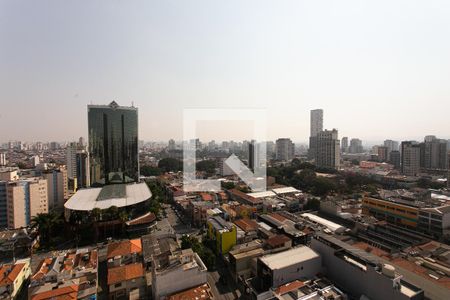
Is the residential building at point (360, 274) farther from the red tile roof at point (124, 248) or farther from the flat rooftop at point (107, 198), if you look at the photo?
the flat rooftop at point (107, 198)

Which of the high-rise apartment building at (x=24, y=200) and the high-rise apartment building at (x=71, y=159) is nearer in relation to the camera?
the high-rise apartment building at (x=24, y=200)

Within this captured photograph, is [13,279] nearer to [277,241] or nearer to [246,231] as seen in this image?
[246,231]

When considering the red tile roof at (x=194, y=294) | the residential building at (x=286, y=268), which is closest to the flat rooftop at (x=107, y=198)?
the red tile roof at (x=194, y=294)

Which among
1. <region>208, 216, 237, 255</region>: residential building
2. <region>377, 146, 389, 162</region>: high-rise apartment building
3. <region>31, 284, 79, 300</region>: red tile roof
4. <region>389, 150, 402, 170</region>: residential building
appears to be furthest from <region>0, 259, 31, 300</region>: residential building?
<region>377, 146, 389, 162</region>: high-rise apartment building

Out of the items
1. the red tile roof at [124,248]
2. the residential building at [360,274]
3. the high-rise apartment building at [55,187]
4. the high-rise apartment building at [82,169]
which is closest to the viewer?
the residential building at [360,274]

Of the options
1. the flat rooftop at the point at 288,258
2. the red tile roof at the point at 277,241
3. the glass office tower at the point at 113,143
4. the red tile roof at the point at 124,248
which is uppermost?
the glass office tower at the point at 113,143

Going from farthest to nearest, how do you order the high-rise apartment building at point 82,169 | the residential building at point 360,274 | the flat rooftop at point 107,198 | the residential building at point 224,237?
the high-rise apartment building at point 82,169
the flat rooftop at point 107,198
the residential building at point 224,237
the residential building at point 360,274
